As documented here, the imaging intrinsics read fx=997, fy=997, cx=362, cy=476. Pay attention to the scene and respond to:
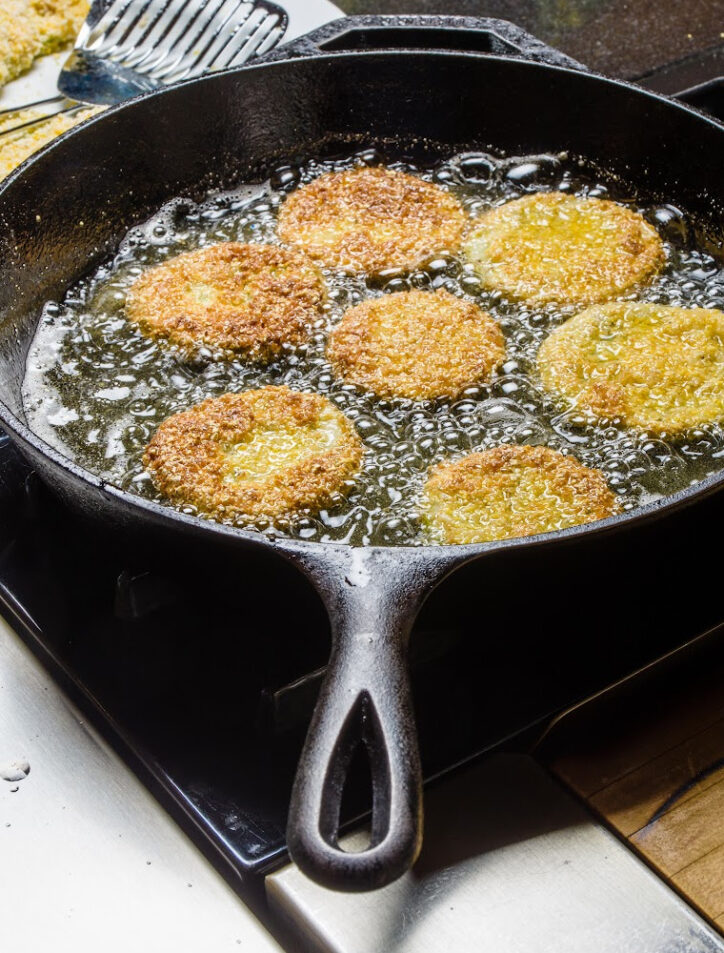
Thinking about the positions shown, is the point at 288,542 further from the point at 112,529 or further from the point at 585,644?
the point at 585,644

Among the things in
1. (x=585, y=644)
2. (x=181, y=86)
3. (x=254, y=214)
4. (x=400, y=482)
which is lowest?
(x=585, y=644)

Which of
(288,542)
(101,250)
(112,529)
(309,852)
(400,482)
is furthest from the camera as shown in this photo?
(101,250)

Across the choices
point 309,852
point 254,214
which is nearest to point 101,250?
A: point 254,214

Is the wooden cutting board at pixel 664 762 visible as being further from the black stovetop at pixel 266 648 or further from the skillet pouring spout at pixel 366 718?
the skillet pouring spout at pixel 366 718

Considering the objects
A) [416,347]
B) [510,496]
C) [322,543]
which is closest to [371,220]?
[416,347]

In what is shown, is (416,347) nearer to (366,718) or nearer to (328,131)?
(328,131)
